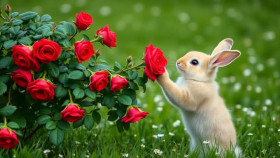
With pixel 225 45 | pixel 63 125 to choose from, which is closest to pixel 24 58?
pixel 63 125

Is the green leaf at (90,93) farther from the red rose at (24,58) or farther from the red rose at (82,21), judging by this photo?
the red rose at (82,21)

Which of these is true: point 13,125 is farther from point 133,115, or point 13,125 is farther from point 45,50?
point 133,115

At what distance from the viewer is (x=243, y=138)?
383 cm

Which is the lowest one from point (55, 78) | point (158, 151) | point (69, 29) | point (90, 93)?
point (158, 151)

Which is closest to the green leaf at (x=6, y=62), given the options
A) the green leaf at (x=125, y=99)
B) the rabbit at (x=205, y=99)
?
the green leaf at (x=125, y=99)

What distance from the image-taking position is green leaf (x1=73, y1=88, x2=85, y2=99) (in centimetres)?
285

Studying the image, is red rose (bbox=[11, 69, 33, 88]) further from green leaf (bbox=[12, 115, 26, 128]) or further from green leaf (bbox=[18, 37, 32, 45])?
green leaf (bbox=[12, 115, 26, 128])

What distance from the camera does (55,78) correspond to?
9.95ft

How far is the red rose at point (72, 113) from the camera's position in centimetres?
281

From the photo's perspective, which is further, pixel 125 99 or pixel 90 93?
pixel 125 99

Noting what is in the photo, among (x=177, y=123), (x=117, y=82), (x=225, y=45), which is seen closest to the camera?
(x=117, y=82)

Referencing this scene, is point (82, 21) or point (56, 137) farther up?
point (82, 21)

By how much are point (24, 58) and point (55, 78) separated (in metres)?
0.34

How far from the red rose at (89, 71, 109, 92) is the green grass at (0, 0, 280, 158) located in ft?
1.84
